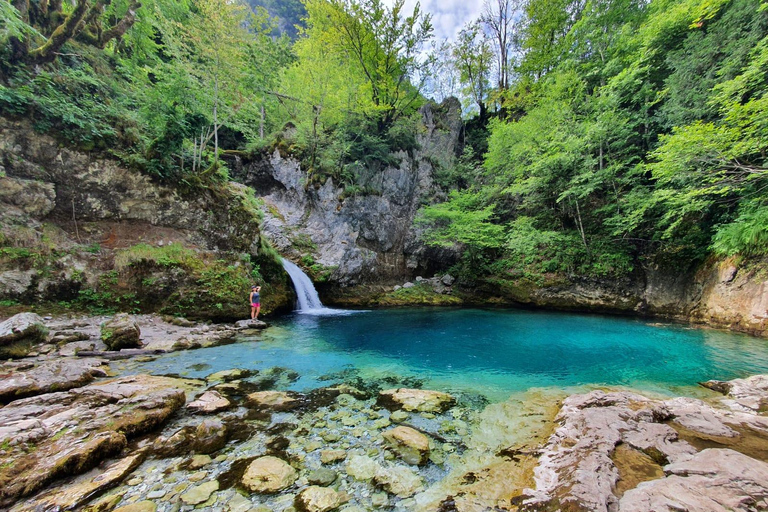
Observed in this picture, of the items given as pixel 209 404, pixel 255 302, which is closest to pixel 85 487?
pixel 209 404

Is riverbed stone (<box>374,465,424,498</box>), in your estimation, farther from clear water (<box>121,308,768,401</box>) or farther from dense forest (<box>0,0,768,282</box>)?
dense forest (<box>0,0,768,282</box>)

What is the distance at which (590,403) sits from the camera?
14.1ft

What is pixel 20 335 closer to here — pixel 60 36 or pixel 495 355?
pixel 60 36

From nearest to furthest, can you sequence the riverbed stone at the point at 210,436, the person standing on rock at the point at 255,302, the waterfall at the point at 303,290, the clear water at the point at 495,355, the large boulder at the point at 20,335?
the riverbed stone at the point at 210,436 → the large boulder at the point at 20,335 → the clear water at the point at 495,355 → the person standing on rock at the point at 255,302 → the waterfall at the point at 303,290

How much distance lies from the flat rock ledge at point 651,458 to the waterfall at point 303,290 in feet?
40.1

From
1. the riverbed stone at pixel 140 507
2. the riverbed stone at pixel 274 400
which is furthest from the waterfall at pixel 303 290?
the riverbed stone at pixel 140 507

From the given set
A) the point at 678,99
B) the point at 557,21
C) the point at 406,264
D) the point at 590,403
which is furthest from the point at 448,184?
the point at 590,403

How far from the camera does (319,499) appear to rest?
8.34 feet

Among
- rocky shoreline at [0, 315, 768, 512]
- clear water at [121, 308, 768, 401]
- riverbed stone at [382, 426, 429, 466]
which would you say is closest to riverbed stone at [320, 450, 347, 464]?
rocky shoreline at [0, 315, 768, 512]

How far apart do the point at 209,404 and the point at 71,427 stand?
1.40 metres

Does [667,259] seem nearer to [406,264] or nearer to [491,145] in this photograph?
[491,145]

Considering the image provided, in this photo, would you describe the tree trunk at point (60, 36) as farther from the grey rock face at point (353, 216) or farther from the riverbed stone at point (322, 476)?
the riverbed stone at point (322, 476)

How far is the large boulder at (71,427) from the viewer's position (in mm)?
2457

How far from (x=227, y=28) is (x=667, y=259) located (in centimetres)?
2135
